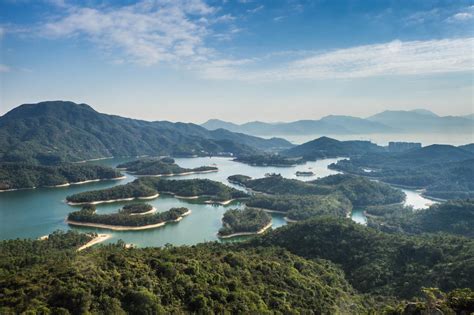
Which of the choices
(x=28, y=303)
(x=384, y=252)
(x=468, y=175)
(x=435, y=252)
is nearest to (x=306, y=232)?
(x=384, y=252)

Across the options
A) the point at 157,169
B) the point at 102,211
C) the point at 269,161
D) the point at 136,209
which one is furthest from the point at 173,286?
the point at 269,161

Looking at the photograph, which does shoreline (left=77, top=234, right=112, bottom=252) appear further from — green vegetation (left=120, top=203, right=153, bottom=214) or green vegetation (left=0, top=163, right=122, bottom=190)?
green vegetation (left=0, top=163, right=122, bottom=190)

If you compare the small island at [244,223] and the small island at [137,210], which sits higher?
the small island at [137,210]

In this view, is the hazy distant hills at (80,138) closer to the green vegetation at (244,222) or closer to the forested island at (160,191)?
the forested island at (160,191)

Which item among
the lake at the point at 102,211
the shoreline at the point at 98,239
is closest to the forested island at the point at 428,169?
the lake at the point at 102,211

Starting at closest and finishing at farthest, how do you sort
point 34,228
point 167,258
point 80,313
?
point 80,313
point 167,258
point 34,228

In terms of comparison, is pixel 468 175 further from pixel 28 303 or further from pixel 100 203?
pixel 28 303
